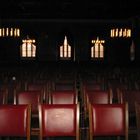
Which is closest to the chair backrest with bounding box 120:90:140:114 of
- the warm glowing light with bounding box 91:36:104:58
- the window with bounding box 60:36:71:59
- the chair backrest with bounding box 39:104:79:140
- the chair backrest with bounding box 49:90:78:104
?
the chair backrest with bounding box 49:90:78:104

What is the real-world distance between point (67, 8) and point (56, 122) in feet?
60.5

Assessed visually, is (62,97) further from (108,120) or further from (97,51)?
(97,51)

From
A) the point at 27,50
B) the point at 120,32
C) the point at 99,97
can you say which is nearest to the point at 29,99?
the point at 99,97

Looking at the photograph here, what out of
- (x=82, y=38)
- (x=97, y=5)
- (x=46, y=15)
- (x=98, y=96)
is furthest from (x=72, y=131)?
(x=82, y=38)

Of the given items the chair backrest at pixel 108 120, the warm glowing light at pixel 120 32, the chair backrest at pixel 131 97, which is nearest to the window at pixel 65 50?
the warm glowing light at pixel 120 32

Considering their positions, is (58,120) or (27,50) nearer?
(58,120)

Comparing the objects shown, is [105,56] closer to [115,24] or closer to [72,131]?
[115,24]

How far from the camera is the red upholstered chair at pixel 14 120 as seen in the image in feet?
13.2

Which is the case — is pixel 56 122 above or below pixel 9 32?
below

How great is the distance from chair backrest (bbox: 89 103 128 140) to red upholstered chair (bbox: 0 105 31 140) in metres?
0.69

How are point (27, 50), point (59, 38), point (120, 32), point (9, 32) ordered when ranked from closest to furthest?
point (120, 32) → point (9, 32) → point (59, 38) → point (27, 50)

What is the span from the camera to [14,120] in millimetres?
4051

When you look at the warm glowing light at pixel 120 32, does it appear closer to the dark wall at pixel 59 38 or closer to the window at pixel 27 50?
the dark wall at pixel 59 38

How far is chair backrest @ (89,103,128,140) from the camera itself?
4074 mm
